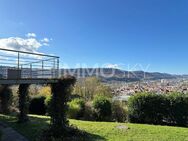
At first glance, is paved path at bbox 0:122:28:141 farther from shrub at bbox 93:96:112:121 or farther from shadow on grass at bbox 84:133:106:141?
shrub at bbox 93:96:112:121

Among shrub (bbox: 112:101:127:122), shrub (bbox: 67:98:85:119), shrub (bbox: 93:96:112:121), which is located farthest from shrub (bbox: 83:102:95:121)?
shrub (bbox: 112:101:127:122)

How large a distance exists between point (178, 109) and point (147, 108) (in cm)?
220

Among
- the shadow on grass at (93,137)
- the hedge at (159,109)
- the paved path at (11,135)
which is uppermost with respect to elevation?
the hedge at (159,109)

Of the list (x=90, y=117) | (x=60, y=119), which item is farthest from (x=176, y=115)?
(x=60, y=119)

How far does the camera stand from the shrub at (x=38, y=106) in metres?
25.8

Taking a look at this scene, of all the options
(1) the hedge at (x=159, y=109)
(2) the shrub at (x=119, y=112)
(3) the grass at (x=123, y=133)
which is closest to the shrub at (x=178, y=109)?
(1) the hedge at (x=159, y=109)

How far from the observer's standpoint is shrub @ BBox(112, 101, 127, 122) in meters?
21.5

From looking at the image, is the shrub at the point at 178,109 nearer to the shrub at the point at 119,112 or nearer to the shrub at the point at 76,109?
the shrub at the point at 119,112

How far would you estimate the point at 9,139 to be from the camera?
12.8 metres


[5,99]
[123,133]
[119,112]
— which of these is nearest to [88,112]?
[119,112]

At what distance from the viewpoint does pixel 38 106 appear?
85.3 feet

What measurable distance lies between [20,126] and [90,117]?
7735mm

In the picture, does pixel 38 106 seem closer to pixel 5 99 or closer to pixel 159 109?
pixel 5 99

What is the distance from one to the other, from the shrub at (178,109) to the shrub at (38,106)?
12652 mm
